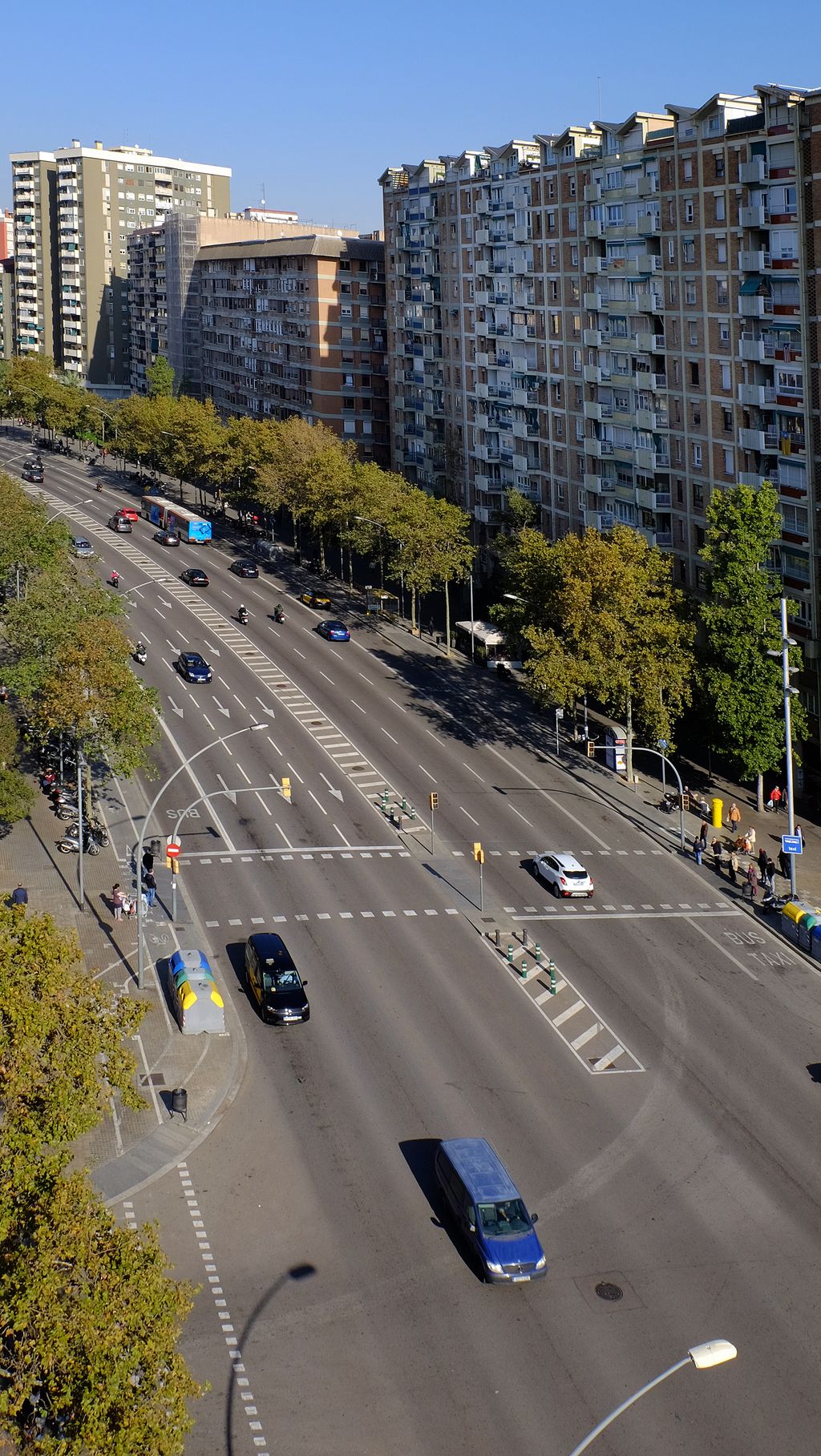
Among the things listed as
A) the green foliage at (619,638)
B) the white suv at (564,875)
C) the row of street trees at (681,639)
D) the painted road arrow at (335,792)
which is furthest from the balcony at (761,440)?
the painted road arrow at (335,792)

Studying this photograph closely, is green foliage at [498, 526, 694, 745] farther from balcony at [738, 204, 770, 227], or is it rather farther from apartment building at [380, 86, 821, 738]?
balcony at [738, 204, 770, 227]

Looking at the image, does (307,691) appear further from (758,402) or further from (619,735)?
(758,402)

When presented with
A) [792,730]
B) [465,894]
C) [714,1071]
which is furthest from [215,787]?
[714,1071]

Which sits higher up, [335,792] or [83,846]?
[335,792]

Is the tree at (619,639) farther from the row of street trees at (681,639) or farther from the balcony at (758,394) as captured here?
the balcony at (758,394)

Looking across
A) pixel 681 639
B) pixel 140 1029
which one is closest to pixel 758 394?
pixel 681 639

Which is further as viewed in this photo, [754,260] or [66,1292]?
[754,260]

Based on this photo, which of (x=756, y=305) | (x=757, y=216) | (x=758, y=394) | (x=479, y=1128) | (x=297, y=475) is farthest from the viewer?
(x=297, y=475)

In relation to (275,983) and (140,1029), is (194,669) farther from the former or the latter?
(140,1029)
